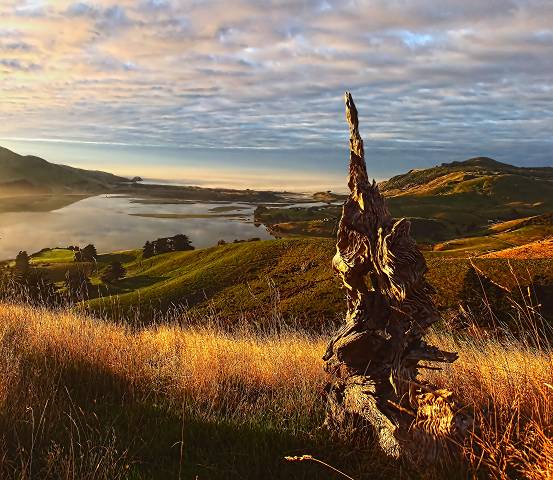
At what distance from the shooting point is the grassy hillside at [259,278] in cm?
3584

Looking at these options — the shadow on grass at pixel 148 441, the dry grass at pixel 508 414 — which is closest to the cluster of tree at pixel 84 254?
the shadow on grass at pixel 148 441

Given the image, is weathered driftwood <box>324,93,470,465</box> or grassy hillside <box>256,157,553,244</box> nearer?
weathered driftwood <box>324,93,470,465</box>

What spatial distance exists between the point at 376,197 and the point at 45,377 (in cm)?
399

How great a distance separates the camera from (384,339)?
4.50 metres

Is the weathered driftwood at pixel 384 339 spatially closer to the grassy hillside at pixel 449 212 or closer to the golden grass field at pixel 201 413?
the golden grass field at pixel 201 413

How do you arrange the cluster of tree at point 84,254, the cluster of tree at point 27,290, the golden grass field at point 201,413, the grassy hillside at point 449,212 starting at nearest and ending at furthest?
the golden grass field at point 201,413 < the cluster of tree at point 27,290 < the cluster of tree at point 84,254 < the grassy hillside at point 449,212

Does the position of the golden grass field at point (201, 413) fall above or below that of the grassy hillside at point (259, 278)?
above

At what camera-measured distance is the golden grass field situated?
346 centimetres

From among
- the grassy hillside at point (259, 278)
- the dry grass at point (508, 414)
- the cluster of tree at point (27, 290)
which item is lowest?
the grassy hillside at point (259, 278)

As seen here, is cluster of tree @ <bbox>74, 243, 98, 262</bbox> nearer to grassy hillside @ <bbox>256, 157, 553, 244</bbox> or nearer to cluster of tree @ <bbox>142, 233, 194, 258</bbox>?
cluster of tree @ <bbox>142, 233, 194, 258</bbox>

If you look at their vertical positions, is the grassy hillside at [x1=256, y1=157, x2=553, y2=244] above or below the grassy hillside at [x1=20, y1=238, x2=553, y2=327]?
above

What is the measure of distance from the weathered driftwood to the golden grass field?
27cm

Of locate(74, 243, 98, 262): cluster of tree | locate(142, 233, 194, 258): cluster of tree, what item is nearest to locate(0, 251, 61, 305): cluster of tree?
locate(74, 243, 98, 262): cluster of tree

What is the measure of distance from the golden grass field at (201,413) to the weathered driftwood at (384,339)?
27 centimetres
